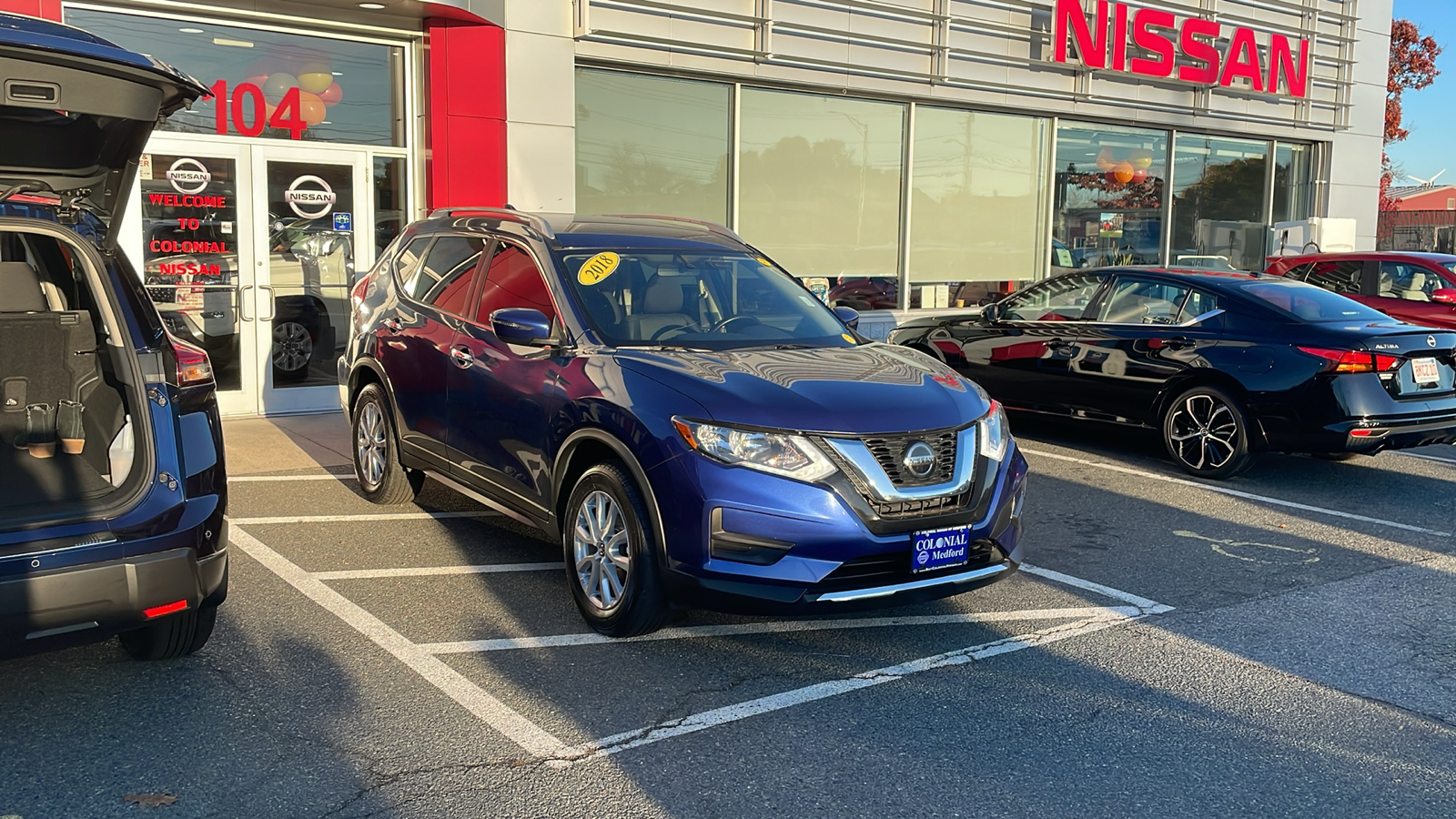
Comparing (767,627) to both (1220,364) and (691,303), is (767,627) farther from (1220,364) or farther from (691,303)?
(1220,364)

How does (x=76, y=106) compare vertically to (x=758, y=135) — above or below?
below

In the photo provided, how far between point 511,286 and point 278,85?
20.3 ft

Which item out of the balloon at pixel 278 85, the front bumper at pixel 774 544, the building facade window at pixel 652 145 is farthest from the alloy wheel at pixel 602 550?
the building facade window at pixel 652 145

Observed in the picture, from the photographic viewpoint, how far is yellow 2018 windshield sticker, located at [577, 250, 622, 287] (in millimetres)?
5871

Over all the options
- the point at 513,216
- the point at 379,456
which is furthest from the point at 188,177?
the point at 513,216

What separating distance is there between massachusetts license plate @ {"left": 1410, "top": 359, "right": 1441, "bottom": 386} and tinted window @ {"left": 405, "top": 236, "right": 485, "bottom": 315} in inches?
244

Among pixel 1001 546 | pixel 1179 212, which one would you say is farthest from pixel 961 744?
pixel 1179 212

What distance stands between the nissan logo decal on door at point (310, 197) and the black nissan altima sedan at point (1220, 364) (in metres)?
6.10

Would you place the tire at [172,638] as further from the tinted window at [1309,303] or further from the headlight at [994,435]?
the tinted window at [1309,303]

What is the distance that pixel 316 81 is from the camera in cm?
1124

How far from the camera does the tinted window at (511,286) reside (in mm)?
5883

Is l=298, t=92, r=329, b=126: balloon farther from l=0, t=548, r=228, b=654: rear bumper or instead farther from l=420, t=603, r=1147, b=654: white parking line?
l=0, t=548, r=228, b=654: rear bumper

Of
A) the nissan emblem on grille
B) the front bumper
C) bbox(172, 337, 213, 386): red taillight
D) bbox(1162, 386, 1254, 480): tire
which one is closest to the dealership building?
bbox(1162, 386, 1254, 480): tire

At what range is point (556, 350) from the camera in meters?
5.55
